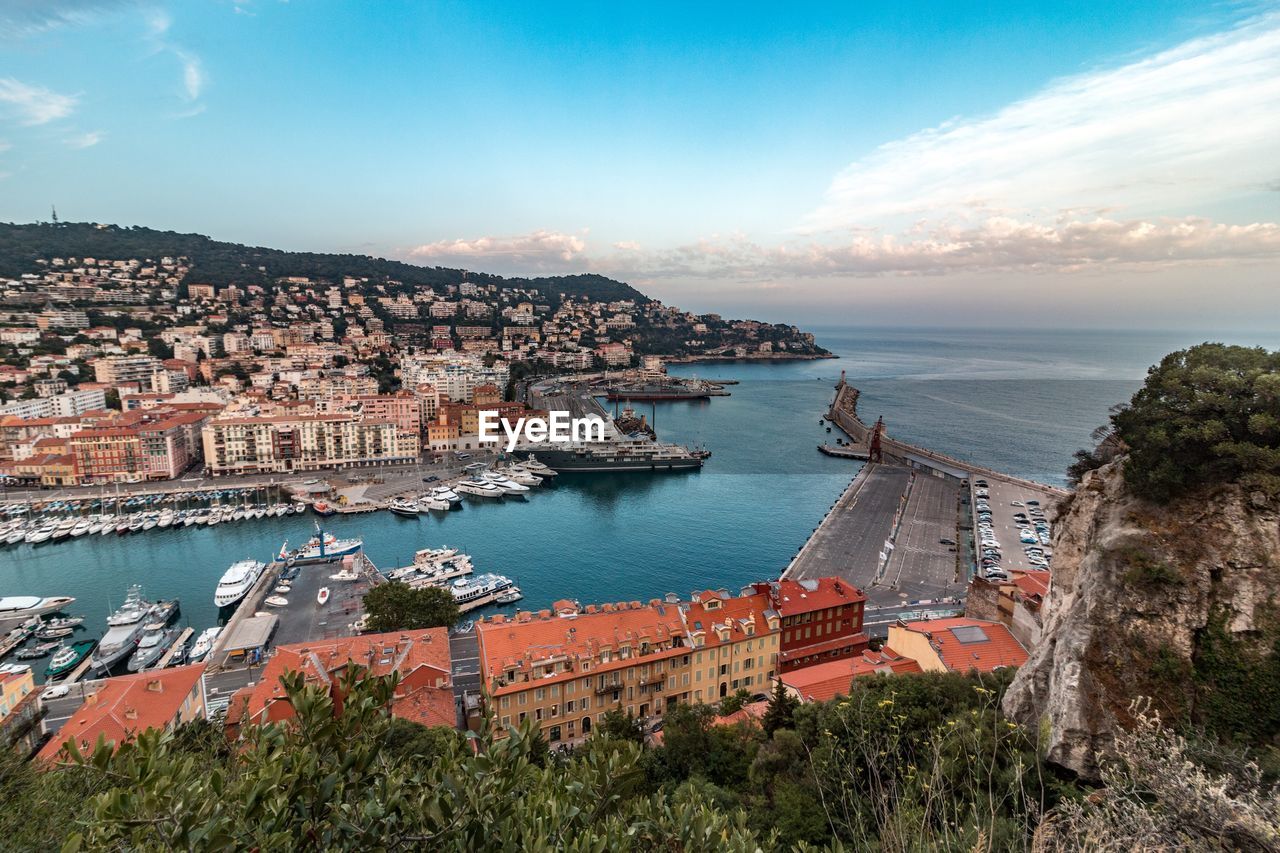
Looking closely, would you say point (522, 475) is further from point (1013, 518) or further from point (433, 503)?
point (1013, 518)

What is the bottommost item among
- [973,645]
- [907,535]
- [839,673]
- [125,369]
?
[907,535]

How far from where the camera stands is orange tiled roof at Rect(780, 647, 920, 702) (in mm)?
9031

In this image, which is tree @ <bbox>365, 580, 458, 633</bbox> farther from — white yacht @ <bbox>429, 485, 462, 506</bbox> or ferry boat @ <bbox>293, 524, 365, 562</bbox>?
white yacht @ <bbox>429, 485, 462, 506</bbox>

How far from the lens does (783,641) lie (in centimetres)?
1202

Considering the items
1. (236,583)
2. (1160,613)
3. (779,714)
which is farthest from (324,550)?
(1160,613)

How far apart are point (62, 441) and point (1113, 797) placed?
36.5 metres

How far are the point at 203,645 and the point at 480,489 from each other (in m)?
13.7

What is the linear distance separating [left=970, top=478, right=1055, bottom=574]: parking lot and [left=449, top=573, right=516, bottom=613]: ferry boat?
46.5 ft

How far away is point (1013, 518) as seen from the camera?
21375 mm

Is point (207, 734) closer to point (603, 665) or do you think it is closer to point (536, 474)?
point (603, 665)

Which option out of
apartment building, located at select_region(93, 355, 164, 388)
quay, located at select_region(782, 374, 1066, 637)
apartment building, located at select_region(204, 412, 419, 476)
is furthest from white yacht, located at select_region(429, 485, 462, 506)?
apartment building, located at select_region(93, 355, 164, 388)

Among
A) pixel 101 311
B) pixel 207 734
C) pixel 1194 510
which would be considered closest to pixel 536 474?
pixel 207 734

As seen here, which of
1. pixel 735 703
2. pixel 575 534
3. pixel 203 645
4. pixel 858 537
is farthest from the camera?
pixel 575 534

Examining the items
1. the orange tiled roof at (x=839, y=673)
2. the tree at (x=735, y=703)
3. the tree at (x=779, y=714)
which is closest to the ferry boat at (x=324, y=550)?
the tree at (x=735, y=703)
